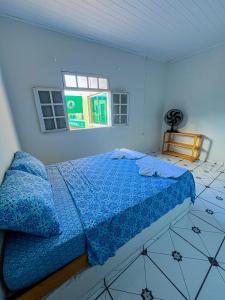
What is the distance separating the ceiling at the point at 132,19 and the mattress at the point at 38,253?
248 cm

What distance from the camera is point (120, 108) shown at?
132 inches

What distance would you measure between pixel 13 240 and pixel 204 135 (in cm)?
407

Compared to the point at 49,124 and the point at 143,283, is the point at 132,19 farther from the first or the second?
the point at 143,283

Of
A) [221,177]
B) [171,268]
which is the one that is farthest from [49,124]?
[221,177]

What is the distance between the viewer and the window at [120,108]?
3214mm

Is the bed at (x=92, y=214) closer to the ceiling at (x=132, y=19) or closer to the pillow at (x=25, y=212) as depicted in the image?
the pillow at (x=25, y=212)

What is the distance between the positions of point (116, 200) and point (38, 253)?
67cm

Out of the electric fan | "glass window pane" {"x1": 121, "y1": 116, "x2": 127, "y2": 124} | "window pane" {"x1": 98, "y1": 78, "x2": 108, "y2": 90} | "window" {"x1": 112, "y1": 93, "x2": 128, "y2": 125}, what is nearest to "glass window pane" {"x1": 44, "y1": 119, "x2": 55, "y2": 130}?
"window pane" {"x1": 98, "y1": 78, "x2": 108, "y2": 90}

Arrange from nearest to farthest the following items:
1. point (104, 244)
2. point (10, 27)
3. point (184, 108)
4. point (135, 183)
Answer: point (104, 244) → point (135, 183) → point (10, 27) → point (184, 108)

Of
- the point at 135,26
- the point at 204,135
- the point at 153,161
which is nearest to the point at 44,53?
the point at 135,26

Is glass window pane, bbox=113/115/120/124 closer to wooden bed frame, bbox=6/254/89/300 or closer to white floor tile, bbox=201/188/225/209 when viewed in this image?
white floor tile, bbox=201/188/225/209

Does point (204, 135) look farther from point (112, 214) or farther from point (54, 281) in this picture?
point (54, 281)

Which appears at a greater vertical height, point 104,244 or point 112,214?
point 112,214

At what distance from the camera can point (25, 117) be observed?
2297mm
